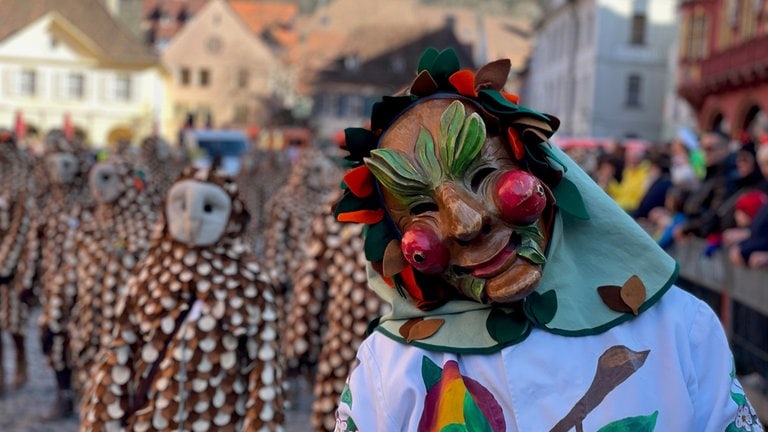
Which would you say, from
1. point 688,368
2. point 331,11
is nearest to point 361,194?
point 688,368

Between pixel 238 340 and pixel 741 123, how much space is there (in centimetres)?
2405

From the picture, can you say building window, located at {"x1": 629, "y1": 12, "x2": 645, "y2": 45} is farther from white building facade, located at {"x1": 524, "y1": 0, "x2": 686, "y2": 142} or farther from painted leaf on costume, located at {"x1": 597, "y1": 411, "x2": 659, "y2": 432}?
painted leaf on costume, located at {"x1": 597, "y1": 411, "x2": 659, "y2": 432}

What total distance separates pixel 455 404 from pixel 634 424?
36cm

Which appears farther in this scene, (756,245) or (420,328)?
(756,245)

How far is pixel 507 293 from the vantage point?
7.22 feet

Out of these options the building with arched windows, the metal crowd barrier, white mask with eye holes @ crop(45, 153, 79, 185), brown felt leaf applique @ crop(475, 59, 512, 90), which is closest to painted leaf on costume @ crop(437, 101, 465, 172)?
brown felt leaf applique @ crop(475, 59, 512, 90)

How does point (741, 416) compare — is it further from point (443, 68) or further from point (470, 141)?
point (443, 68)

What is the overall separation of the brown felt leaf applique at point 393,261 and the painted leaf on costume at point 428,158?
0.57 ft

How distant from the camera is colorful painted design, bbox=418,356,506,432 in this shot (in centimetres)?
226

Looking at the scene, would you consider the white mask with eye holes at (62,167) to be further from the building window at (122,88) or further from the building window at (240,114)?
the building window at (240,114)

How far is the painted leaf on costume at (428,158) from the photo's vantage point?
7.44 ft

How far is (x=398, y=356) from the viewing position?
92.5 inches

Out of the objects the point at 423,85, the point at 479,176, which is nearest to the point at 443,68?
the point at 423,85

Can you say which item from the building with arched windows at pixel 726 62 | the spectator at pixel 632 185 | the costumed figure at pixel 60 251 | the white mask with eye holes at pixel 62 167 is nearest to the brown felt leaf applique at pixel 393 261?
the costumed figure at pixel 60 251
